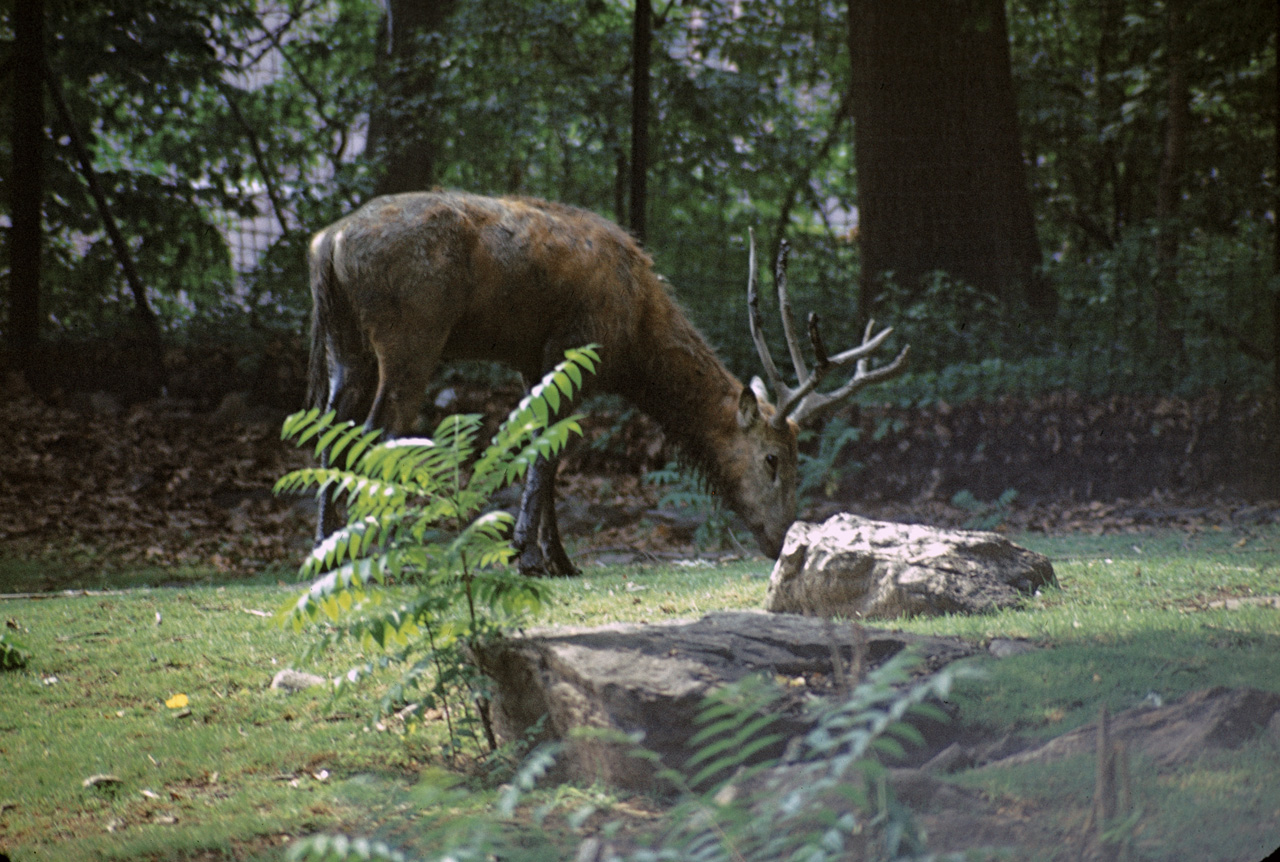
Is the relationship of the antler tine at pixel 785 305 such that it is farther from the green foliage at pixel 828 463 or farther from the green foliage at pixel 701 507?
the green foliage at pixel 828 463

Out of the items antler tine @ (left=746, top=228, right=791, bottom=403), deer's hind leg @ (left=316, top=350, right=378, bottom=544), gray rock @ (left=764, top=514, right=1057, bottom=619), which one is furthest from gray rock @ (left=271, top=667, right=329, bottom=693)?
antler tine @ (left=746, top=228, right=791, bottom=403)

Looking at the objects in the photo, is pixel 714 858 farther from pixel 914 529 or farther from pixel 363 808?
pixel 914 529

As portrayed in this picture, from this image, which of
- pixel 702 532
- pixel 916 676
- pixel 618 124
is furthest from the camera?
pixel 618 124

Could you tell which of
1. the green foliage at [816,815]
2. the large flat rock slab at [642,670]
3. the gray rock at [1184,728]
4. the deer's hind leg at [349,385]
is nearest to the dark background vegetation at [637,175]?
the deer's hind leg at [349,385]

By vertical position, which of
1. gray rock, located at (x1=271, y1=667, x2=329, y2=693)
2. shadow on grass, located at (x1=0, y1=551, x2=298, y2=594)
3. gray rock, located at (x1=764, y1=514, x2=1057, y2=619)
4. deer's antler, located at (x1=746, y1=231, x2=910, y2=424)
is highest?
deer's antler, located at (x1=746, y1=231, x2=910, y2=424)

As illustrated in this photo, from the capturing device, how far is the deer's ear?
6074 mm

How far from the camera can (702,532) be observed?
7383 millimetres

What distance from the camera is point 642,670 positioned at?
2736mm

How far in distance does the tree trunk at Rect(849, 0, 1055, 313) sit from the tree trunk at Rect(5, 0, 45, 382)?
24.5ft

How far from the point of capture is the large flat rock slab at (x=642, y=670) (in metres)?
2.54

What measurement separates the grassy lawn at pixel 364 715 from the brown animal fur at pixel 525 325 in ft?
4.06

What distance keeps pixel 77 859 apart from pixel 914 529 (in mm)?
2986

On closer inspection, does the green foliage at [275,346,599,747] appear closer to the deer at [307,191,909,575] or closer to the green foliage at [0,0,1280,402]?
the deer at [307,191,909,575]

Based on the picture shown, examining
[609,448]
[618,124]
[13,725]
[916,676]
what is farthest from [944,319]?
[13,725]
